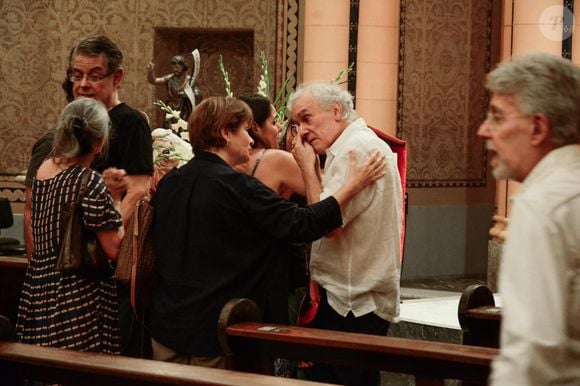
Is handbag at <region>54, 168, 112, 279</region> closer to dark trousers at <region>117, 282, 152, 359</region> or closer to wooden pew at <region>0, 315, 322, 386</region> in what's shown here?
wooden pew at <region>0, 315, 322, 386</region>

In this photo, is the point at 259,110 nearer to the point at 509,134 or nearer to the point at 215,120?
the point at 215,120

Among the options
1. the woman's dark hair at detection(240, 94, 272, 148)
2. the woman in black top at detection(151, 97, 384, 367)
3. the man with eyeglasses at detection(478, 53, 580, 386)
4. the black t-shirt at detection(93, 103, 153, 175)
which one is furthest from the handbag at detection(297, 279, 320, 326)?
the man with eyeglasses at detection(478, 53, 580, 386)

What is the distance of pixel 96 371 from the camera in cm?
282

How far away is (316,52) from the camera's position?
8734 millimetres

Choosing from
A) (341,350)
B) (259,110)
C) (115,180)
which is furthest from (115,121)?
(341,350)

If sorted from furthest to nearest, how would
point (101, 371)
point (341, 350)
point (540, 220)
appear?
point (341, 350) → point (101, 371) → point (540, 220)

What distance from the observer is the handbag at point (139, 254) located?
343 cm

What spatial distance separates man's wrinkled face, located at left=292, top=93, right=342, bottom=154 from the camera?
144 inches

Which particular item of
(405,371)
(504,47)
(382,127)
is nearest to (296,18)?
(382,127)

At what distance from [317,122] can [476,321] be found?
2.85ft

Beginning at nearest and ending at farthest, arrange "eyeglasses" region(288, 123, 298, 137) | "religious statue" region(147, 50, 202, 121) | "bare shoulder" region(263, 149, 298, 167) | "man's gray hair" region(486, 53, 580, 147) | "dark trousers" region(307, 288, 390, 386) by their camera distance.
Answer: "man's gray hair" region(486, 53, 580, 147), "dark trousers" region(307, 288, 390, 386), "bare shoulder" region(263, 149, 298, 167), "eyeglasses" region(288, 123, 298, 137), "religious statue" region(147, 50, 202, 121)

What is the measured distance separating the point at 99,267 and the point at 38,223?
26 centimetres

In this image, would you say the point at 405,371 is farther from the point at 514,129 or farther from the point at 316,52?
the point at 316,52

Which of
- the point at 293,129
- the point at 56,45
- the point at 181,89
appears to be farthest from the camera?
the point at 56,45
